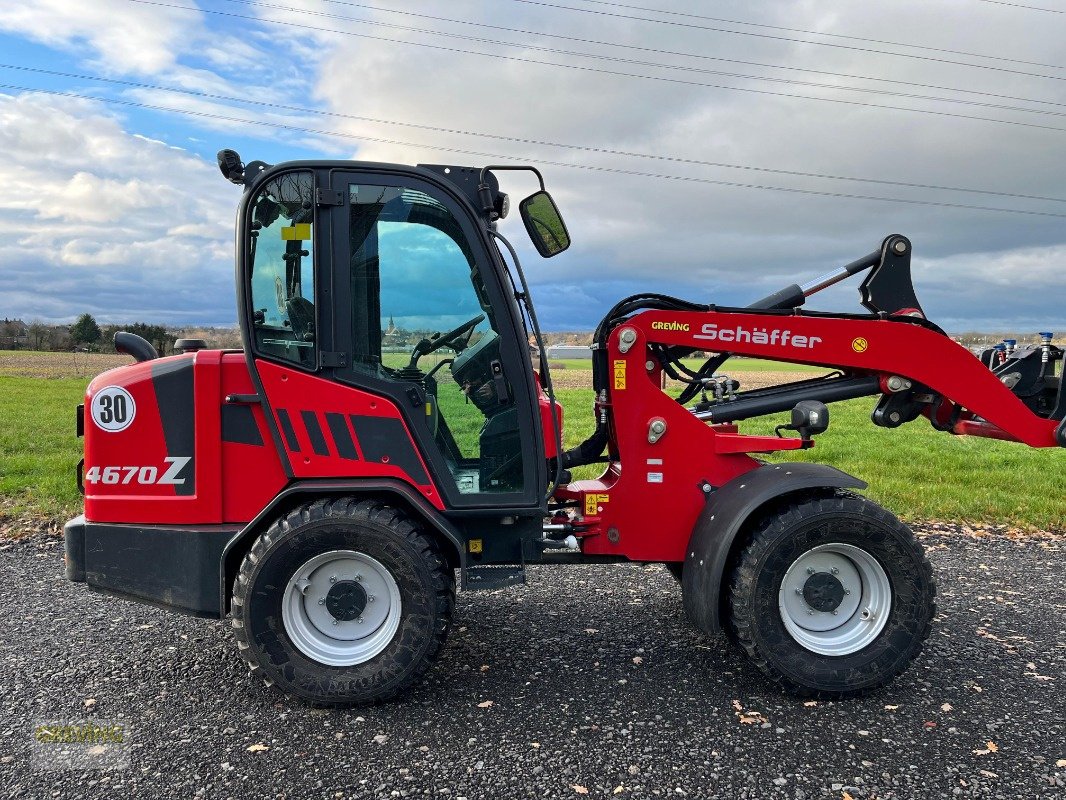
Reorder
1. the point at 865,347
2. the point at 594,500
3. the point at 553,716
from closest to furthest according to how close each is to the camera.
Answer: the point at 553,716
the point at 594,500
the point at 865,347

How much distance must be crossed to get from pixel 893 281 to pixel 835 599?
1.91 m

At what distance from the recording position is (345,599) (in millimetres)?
3836

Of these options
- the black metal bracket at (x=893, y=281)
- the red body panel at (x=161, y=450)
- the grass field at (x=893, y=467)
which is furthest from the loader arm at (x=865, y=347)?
the red body panel at (x=161, y=450)

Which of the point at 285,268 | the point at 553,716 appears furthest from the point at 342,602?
the point at 285,268

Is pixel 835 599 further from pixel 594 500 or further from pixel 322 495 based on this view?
pixel 322 495

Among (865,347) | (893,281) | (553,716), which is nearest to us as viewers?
(553,716)

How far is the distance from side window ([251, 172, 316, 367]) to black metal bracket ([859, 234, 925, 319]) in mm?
3177

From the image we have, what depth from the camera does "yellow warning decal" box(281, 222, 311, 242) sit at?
12.4 ft

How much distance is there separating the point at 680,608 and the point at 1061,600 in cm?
268

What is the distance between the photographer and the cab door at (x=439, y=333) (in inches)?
149

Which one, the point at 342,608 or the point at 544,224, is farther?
the point at 544,224

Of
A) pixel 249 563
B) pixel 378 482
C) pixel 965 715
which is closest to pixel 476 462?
pixel 378 482

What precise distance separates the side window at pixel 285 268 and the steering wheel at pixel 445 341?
19.6 inches

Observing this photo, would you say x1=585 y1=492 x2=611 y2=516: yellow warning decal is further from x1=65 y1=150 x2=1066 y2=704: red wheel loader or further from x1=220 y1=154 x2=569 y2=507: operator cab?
x1=220 y1=154 x2=569 y2=507: operator cab
